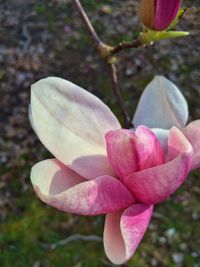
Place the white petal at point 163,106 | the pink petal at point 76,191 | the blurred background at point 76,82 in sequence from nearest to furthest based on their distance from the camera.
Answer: the pink petal at point 76,191, the white petal at point 163,106, the blurred background at point 76,82

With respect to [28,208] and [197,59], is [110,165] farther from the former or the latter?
[197,59]

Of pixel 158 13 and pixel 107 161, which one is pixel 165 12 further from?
pixel 107 161

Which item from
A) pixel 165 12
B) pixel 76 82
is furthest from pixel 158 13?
pixel 76 82

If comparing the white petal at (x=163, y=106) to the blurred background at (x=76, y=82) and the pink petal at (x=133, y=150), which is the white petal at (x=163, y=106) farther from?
the blurred background at (x=76, y=82)

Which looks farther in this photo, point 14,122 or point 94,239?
point 14,122

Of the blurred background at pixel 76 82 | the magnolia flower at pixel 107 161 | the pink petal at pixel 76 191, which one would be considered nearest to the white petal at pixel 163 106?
the magnolia flower at pixel 107 161

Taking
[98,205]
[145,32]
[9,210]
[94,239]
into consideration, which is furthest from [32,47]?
[98,205]
